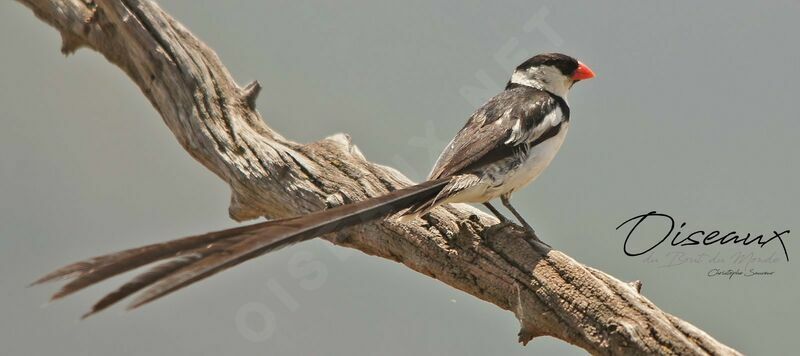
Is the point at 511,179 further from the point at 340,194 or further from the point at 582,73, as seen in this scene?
the point at 582,73

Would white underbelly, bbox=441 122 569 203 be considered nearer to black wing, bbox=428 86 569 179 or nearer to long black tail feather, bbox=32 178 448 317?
black wing, bbox=428 86 569 179

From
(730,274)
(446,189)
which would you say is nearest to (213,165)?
(446,189)

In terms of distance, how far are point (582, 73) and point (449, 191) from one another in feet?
3.76

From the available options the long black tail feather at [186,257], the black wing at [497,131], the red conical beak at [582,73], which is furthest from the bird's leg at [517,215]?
the long black tail feather at [186,257]

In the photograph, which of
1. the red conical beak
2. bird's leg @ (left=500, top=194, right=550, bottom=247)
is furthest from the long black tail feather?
the red conical beak

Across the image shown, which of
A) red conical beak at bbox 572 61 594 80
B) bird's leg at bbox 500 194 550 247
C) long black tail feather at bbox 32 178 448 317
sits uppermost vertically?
red conical beak at bbox 572 61 594 80

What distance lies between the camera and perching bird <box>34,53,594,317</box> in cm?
212

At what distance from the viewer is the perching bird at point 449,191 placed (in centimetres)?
212

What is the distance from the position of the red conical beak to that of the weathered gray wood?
91 centimetres

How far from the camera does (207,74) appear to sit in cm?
372

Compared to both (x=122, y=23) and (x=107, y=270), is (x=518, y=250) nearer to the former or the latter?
(x=107, y=270)

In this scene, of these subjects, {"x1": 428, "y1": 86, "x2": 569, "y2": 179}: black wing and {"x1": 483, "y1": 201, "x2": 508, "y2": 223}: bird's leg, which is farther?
{"x1": 483, "y1": 201, "x2": 508, "y2": 223}: bird's leg

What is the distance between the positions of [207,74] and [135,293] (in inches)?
72.5

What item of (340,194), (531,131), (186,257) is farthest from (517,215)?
(186,257)
